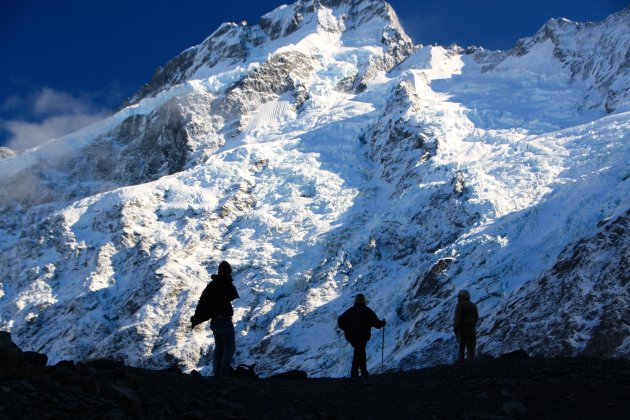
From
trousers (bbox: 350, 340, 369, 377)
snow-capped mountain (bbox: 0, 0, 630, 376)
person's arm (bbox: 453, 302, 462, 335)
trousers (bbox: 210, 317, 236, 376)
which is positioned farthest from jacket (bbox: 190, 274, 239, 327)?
snow-capped mountain (bbox: 0, 0, 630, 376)

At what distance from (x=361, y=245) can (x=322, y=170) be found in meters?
22.5

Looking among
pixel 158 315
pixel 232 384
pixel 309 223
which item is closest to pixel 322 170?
pixel 309 223

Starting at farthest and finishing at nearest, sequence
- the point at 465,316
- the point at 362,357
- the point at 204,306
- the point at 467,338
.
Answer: the point at 467,338
the point at 465,316
the point at 362,357
the point at 204,306

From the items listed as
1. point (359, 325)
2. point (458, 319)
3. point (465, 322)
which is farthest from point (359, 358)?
point (465, 322)

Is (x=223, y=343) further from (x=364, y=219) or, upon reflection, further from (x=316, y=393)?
(x=364, y=219)

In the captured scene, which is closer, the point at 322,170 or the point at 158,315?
the point at 158,315

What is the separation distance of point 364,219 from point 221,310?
3979 inches

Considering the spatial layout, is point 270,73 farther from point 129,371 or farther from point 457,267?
point 129,371

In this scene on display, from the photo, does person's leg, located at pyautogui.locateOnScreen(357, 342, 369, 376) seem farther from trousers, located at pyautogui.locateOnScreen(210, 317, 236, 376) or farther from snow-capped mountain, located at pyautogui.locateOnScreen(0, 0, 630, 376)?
snow-capped mountain, located at pyautogui.locateOnScreen(0, 0, 630, 376)

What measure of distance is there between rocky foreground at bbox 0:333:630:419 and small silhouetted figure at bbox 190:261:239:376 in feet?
2.97

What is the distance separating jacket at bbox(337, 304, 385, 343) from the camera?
19.1 metres

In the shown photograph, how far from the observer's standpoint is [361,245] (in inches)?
4441

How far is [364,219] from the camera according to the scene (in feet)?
387

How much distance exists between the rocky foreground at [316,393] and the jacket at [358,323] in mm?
1770
